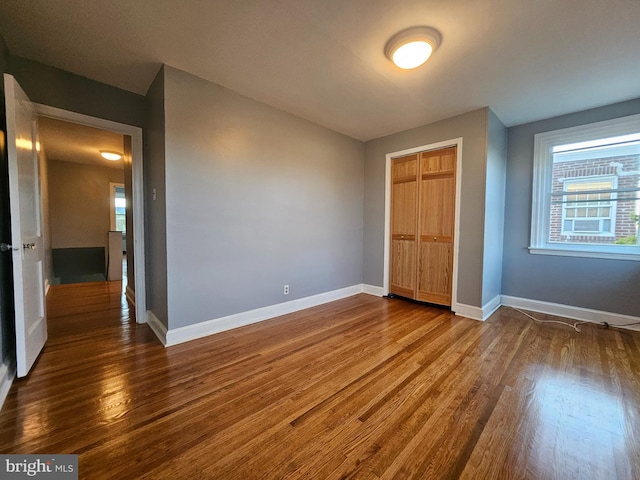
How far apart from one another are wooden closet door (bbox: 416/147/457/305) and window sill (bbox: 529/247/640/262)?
120 centimetres

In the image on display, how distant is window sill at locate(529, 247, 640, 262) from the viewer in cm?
281

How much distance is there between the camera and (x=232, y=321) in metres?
2.75

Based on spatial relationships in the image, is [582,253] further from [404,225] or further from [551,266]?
[404,225]

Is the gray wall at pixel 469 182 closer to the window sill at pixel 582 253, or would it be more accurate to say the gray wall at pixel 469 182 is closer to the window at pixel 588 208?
the window sill at pixel 582 253

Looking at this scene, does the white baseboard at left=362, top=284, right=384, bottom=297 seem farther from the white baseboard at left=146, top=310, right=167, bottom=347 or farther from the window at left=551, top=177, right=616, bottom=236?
the white baseboard at left=146, top=310, right=167, bottom=347

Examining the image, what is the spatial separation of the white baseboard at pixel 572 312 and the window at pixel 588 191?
671 mm

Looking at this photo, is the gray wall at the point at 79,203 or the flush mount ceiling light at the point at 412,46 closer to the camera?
the flush mount ceiling light at the point at 412,46

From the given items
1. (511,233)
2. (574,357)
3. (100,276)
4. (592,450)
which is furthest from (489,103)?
(100,276)

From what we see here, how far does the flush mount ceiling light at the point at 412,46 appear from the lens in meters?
1.81

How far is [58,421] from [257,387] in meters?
1.09

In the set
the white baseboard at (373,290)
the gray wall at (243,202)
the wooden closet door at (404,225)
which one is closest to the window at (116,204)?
the gray wall at (243,202)

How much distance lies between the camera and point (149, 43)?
200 centimetres

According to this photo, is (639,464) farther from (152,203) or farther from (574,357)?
(152,203)

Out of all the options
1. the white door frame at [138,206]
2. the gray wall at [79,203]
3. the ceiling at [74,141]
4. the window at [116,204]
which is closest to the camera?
the white door frame at [138,206]
